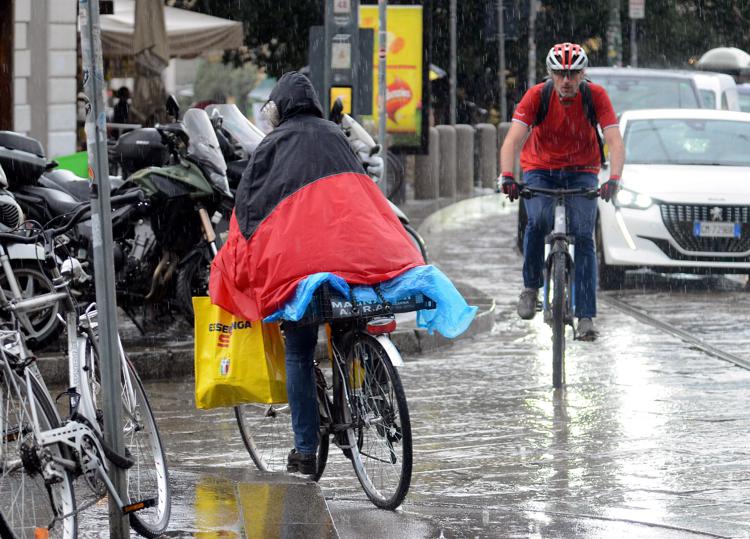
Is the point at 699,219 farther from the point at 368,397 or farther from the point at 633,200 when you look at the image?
the point at 368,397

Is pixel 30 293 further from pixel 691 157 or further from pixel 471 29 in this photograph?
pixel 471 29

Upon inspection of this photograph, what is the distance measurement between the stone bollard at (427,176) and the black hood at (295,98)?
19.5 metres

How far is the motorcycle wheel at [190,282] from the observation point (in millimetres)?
10148

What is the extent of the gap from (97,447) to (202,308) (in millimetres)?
1452

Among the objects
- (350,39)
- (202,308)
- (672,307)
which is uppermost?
Answer: (350,39)

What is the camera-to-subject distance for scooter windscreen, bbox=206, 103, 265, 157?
1089 centimetres

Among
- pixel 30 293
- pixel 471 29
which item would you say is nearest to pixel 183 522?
pixel 30 293

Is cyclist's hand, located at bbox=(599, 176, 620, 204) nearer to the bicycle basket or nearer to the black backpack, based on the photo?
the black backpack

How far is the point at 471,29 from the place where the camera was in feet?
126

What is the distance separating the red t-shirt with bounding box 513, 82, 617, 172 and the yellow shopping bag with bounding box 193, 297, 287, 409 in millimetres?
3552

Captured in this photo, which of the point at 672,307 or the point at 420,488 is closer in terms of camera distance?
the point at 420,488

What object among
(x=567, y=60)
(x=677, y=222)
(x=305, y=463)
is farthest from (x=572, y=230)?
(x=677, y=222)

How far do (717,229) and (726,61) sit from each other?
16032 mm

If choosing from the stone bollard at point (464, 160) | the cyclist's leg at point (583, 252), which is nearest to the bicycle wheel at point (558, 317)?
the cyclist's leg at point (583, 252)
